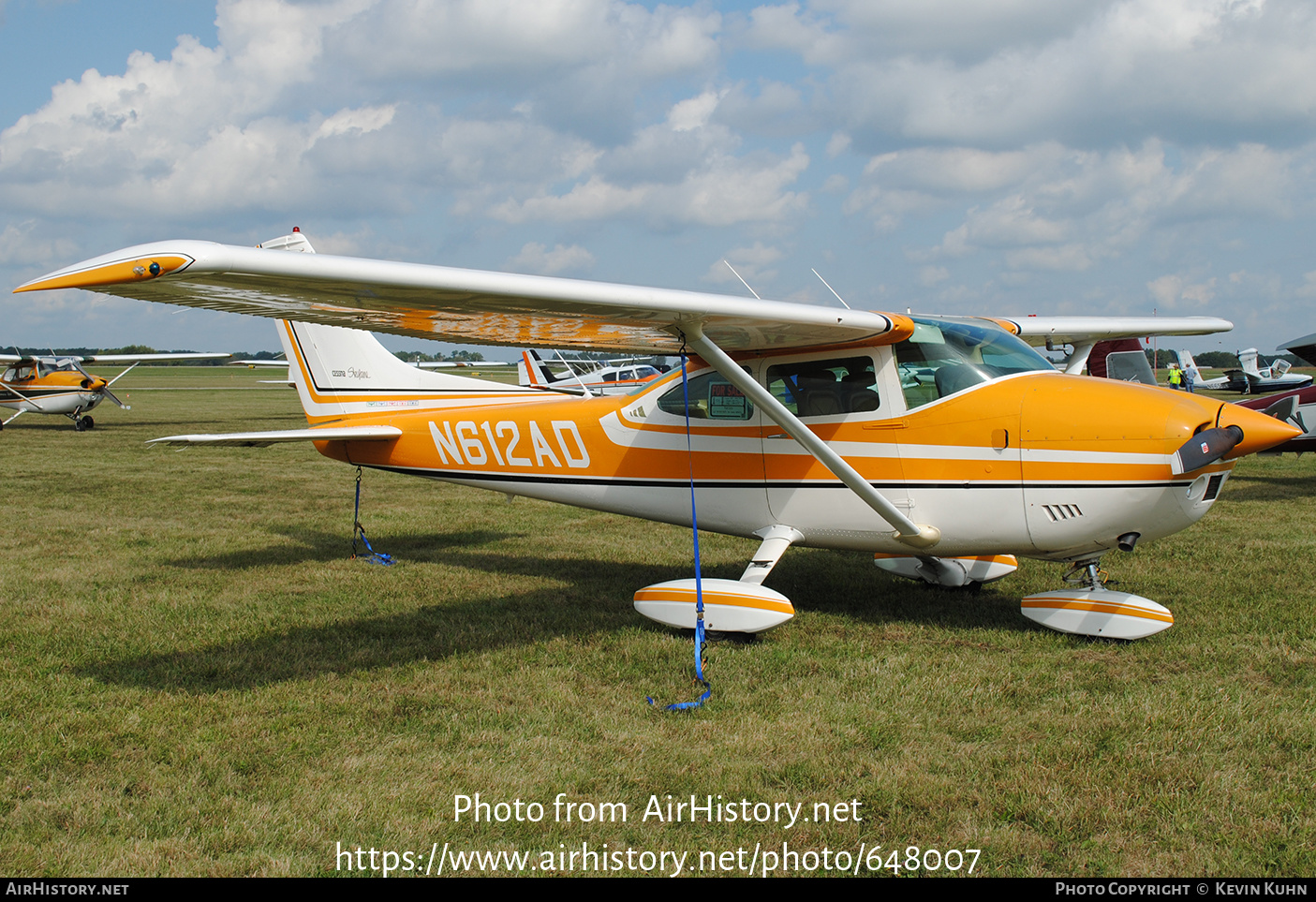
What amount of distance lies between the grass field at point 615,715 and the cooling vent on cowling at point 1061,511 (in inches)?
31.8

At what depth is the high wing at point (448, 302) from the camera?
319cm

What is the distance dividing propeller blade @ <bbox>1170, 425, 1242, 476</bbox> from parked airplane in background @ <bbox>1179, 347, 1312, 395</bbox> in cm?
4359

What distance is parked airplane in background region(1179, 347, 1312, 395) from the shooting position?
143 feet

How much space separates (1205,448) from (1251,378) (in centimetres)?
4899

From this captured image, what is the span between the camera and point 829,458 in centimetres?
556

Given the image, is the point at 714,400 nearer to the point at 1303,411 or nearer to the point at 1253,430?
the point at 1253,430

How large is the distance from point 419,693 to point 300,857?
1652 mm

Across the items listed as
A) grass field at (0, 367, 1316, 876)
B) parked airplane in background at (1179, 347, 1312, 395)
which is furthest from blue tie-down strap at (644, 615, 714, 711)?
parked airplane in background at (1179, 347, 1312, 395)

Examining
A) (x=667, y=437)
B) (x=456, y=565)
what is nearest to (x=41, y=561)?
(x=456, y=565)

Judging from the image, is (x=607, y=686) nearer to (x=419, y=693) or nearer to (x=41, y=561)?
(x=419, y=693)

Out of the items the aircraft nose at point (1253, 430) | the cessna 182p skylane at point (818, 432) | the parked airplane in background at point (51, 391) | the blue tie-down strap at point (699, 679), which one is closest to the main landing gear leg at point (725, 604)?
the cessna 182p skylane at point (818, 432)

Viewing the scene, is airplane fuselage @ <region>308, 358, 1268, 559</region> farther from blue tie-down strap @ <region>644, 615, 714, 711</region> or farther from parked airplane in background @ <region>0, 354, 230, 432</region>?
parked airplane in background @ <region>0, 354, 230, 432</region>

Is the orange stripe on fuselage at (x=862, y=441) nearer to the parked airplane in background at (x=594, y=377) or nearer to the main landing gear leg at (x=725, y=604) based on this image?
the main landing gear leg at (x=725, y=604)

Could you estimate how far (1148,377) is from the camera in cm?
1548
